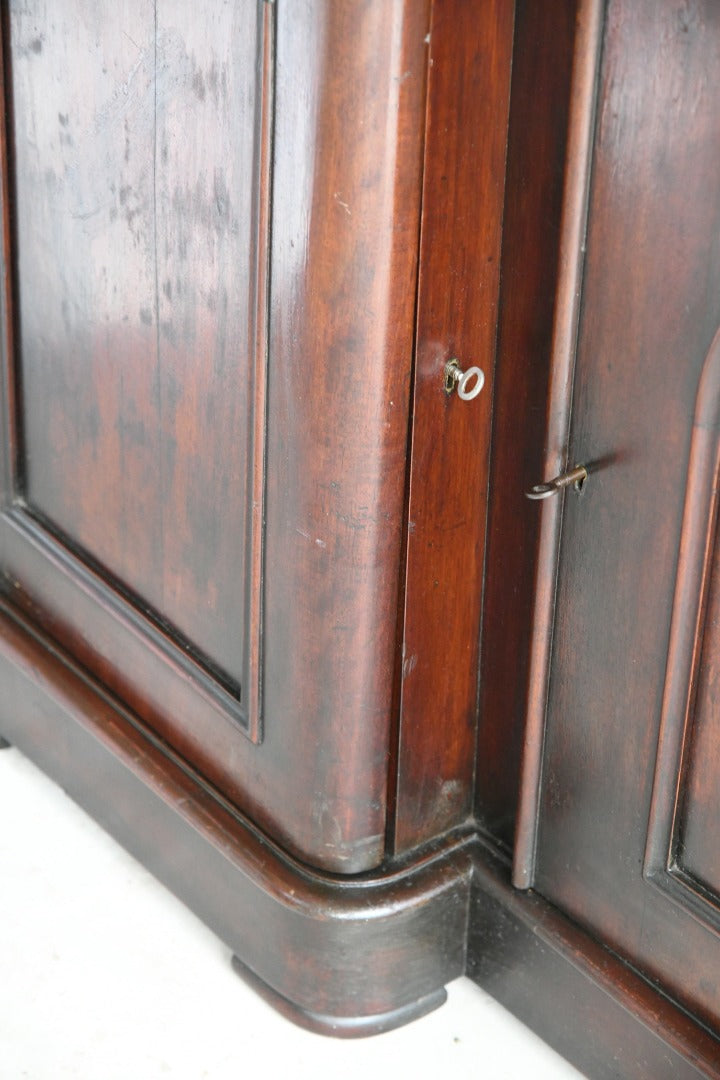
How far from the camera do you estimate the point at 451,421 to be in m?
1.21

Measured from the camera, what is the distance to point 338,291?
113 centimetres

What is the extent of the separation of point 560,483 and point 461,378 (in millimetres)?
119

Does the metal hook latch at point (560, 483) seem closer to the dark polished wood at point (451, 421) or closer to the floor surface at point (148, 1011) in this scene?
the dark polished wood at point (451, 421)

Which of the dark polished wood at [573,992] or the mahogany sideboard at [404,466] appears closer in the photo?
the mahogany sideboard at [404,466]

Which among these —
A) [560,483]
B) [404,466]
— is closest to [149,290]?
[404,466]

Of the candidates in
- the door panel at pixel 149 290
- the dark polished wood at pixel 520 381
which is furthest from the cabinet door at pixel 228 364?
the dark polished wood at pixel 520 381

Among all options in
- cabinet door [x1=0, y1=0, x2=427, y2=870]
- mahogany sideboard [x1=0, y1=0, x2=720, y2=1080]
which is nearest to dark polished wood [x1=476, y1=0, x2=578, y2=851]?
mahogany sideboard [x1=0, y1=0, x2=720, y2=1080]

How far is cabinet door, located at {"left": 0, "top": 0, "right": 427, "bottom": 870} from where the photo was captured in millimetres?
1106

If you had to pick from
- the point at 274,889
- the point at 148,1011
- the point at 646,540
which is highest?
the point at 646,540

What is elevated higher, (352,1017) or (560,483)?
(560,483)

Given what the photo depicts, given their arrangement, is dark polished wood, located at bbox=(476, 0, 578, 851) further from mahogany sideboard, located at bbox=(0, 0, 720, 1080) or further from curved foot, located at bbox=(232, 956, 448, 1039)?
curved foot, located at bbox=(232, 956, 448, 1039)

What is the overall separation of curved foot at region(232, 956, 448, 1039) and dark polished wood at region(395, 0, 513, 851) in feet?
0.55

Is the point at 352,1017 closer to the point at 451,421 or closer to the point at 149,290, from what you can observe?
the point at 451,421

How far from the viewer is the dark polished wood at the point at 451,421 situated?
1103mm
